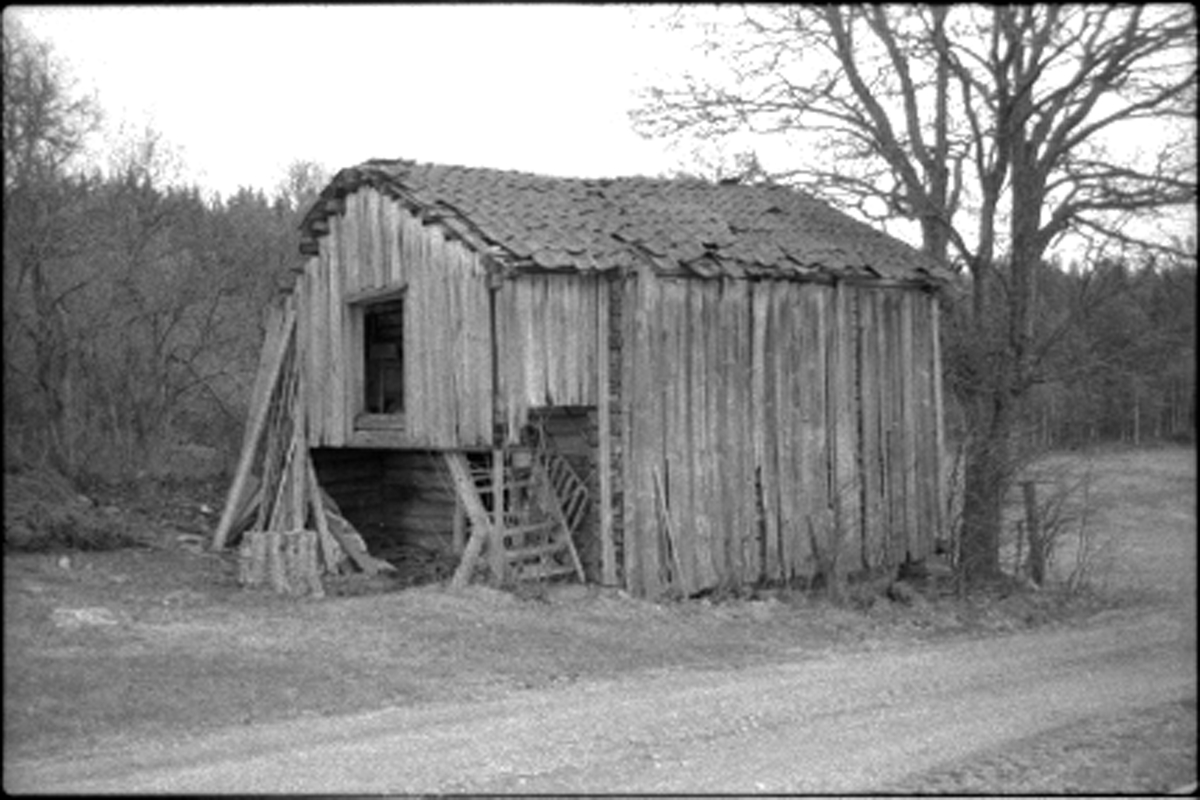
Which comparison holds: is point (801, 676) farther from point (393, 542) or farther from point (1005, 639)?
point (393, 542)

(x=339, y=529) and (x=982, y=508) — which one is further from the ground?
(x=982, y=508)

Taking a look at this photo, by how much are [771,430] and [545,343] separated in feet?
11.7

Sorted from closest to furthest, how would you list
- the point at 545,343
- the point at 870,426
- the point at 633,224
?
the point at 545,343 < the point at 633,224 < the point at 870,426

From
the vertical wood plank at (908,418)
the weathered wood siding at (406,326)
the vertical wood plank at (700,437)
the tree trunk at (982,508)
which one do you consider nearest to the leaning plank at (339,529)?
the weathered wood siding at (406,326)

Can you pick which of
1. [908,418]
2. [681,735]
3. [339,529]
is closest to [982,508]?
[908,418]

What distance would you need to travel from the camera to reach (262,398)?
18.8 metres

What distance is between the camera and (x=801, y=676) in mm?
11766

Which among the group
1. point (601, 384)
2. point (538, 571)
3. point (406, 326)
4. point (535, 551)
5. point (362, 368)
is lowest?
point (538, 571)

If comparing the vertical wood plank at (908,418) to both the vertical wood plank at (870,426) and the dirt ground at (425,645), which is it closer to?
the vertical wood plank at (870,426)

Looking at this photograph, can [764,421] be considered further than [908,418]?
No

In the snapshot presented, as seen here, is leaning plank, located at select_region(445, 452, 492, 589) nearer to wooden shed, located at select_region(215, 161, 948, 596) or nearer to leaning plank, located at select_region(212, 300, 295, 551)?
wooden shed, located at select_region(215, 161, 948, 596)

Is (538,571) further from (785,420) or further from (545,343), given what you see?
(785,420)

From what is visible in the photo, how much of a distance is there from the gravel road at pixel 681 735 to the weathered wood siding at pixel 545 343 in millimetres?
4289

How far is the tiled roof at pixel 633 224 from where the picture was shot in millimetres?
15297
